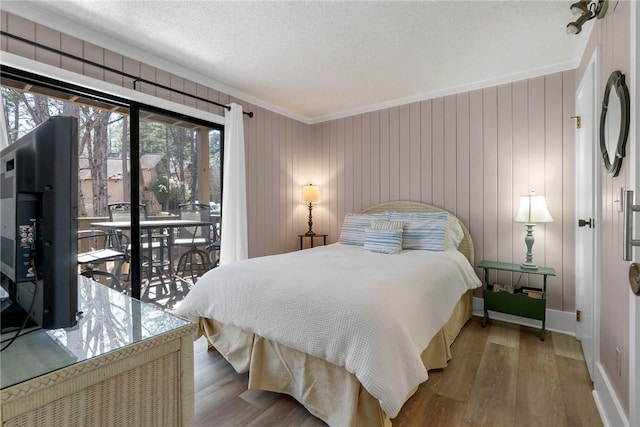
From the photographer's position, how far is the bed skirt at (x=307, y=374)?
144 centimetres

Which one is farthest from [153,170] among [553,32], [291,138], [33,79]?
[553,32]

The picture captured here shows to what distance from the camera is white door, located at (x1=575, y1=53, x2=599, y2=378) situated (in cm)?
193

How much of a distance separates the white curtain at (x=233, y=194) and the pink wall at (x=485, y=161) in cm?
151

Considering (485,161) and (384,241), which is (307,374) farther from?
(485,161)

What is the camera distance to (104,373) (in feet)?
2.43

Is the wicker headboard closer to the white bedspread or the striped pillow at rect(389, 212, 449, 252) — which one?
the striped pillow at rect(389, 212, 449, 252)

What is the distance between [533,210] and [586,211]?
0.40 meters

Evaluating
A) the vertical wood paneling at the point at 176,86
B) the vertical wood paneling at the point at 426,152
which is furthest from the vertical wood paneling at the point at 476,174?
the vertical wood paneling at the point at 176,86

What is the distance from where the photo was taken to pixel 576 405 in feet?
5.59

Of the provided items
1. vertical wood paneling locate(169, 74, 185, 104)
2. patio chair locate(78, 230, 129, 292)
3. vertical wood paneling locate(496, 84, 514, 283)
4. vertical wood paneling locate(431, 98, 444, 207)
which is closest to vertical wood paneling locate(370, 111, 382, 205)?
vertical wood paneling locate(431, 98, 444, 207)

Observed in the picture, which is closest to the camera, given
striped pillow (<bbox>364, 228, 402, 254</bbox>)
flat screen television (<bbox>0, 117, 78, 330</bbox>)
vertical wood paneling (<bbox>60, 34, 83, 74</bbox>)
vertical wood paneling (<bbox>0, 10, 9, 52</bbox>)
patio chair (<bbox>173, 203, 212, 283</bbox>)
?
flat screen television (<bbox>0, 117, 78, 330</bbox>)

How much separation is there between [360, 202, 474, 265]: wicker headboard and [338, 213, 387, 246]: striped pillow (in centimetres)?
21

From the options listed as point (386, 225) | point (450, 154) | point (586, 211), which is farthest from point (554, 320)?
point (450, 154)

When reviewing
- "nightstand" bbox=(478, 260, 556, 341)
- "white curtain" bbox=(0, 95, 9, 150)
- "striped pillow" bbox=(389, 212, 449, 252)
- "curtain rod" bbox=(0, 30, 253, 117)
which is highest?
"curtain rod" bbox=(0, 30, 253, 117)
